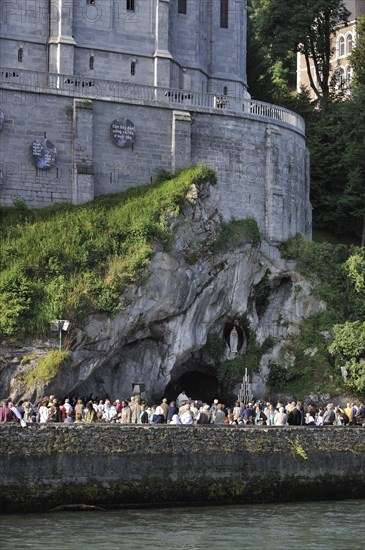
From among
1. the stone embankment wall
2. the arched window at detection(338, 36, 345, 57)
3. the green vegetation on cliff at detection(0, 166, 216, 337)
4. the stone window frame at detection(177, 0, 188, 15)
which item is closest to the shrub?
the green vegetation on cliff at detection(0, 166, 216, 337)

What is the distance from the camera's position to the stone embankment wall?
36.5 meters

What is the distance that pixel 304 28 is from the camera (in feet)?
233

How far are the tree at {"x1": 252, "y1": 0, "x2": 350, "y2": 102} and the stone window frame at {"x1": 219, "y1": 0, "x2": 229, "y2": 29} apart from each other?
8669 mm

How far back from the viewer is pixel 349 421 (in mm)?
43844

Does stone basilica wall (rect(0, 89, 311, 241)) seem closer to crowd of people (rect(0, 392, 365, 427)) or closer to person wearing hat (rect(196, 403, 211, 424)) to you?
crowd of people (rect(0, 392, 365, 427))

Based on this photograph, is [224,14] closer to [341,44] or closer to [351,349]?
[351,349]

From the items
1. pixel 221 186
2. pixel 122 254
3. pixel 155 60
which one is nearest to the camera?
pixel 122 254

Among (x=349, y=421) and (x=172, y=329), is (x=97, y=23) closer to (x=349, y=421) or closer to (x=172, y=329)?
(x=172, y=329)

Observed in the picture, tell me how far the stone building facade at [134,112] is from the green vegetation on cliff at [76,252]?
148 cm

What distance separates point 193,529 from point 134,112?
22619 millimetres

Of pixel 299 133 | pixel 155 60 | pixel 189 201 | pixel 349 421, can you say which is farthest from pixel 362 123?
pixel 349 421

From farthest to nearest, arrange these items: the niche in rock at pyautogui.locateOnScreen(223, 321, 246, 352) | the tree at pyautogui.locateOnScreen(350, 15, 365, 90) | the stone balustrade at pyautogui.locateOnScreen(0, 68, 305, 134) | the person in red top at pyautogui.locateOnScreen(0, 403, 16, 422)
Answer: the tree at pyautogui.locateOnScreen(350, 15, 365, 90), the niche in rock at pyautogui.locateOnScreen(223, 321, 246, 352), the stone balustrade at pyautogui.locateOnScreen(0, 68, 305, 134), the person in red top at pyautogui.locateOnScreen(0, 403, 16, 422)

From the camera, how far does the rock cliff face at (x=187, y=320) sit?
48.1 metres

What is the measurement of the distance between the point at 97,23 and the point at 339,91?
20813 mm
